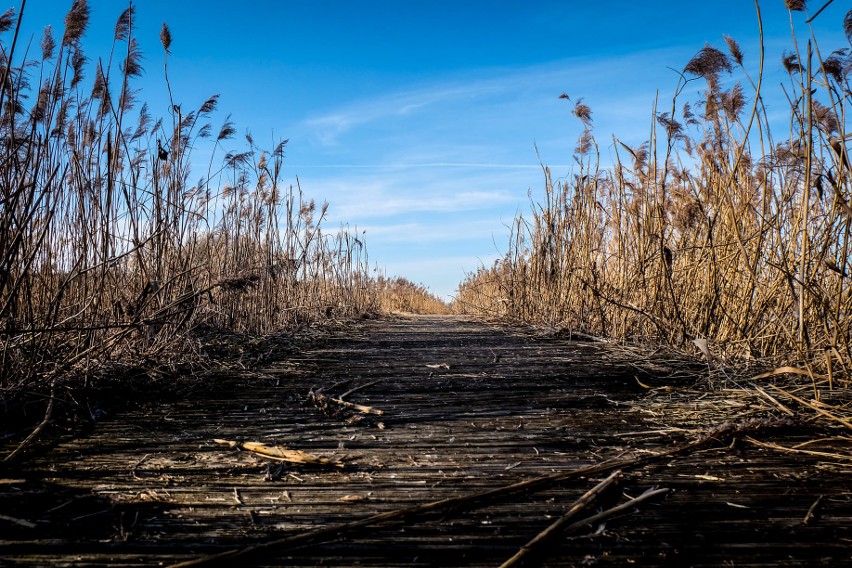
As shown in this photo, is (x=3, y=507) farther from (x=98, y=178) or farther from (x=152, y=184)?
(x=152, y=184)

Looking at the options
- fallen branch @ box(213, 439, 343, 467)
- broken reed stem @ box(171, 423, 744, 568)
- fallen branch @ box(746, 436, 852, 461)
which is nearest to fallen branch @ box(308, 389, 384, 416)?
fallen branch @ box(213, 439, 343, 467)

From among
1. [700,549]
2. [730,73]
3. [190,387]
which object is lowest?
[700,549]

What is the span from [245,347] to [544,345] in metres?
2.04

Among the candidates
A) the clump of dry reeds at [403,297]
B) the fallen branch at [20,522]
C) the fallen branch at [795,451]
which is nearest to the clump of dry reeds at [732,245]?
the fallen branch at [795,451]

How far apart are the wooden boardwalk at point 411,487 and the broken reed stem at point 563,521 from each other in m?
0.02

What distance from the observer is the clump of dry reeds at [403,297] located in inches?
530

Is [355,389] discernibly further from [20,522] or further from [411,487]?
[20,522]

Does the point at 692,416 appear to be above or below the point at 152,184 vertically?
below

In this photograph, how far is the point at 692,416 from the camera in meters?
1.73

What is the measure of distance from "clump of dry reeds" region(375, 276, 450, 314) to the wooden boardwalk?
10.5 meters

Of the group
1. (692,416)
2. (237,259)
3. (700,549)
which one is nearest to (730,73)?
(692,416)

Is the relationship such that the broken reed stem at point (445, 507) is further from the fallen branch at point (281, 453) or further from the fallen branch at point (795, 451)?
→ the fallen branch at point (281, 453)

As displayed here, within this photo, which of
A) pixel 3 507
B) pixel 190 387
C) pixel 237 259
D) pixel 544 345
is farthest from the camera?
pixel 237 259

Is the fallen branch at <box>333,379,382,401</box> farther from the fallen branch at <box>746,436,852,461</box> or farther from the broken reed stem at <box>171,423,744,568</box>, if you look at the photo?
the fallen branch at <box>746,436,852,461</box>
